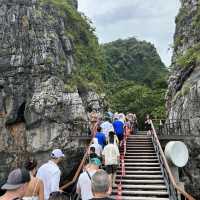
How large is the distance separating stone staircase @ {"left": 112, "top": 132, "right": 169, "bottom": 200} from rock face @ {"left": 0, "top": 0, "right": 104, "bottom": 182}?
33.8 feet

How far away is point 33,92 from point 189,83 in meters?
12.4

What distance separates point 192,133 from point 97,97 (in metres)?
12.0

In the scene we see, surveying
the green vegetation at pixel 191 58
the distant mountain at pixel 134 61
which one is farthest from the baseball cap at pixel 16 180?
the distant mountain at pixel 134 61

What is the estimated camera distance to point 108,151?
8.52 metres

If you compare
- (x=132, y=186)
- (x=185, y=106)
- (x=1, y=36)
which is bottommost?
(x=132, y=186)

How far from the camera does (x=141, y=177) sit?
33.0 ft

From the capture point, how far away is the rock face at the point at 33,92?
→ 75.4 feet

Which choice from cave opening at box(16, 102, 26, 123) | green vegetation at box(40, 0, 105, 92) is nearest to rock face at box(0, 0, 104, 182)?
cave opening at box(16, 102, 26, 123)

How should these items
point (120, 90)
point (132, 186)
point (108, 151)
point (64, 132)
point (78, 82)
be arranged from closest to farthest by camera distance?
point (108, 151) → point (132, 186) → point (64, 132) → point (78, 82) → point (120, 90)

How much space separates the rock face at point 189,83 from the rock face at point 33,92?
780cm

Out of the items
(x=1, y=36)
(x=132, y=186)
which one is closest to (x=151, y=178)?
A: (x=132, y=186)

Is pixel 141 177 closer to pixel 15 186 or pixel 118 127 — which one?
pixel 118 127

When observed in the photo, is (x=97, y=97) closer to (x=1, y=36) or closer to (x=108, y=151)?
(x=1, y=36)

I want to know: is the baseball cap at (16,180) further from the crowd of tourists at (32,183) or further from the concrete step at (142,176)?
the concrete step at (142,176)
